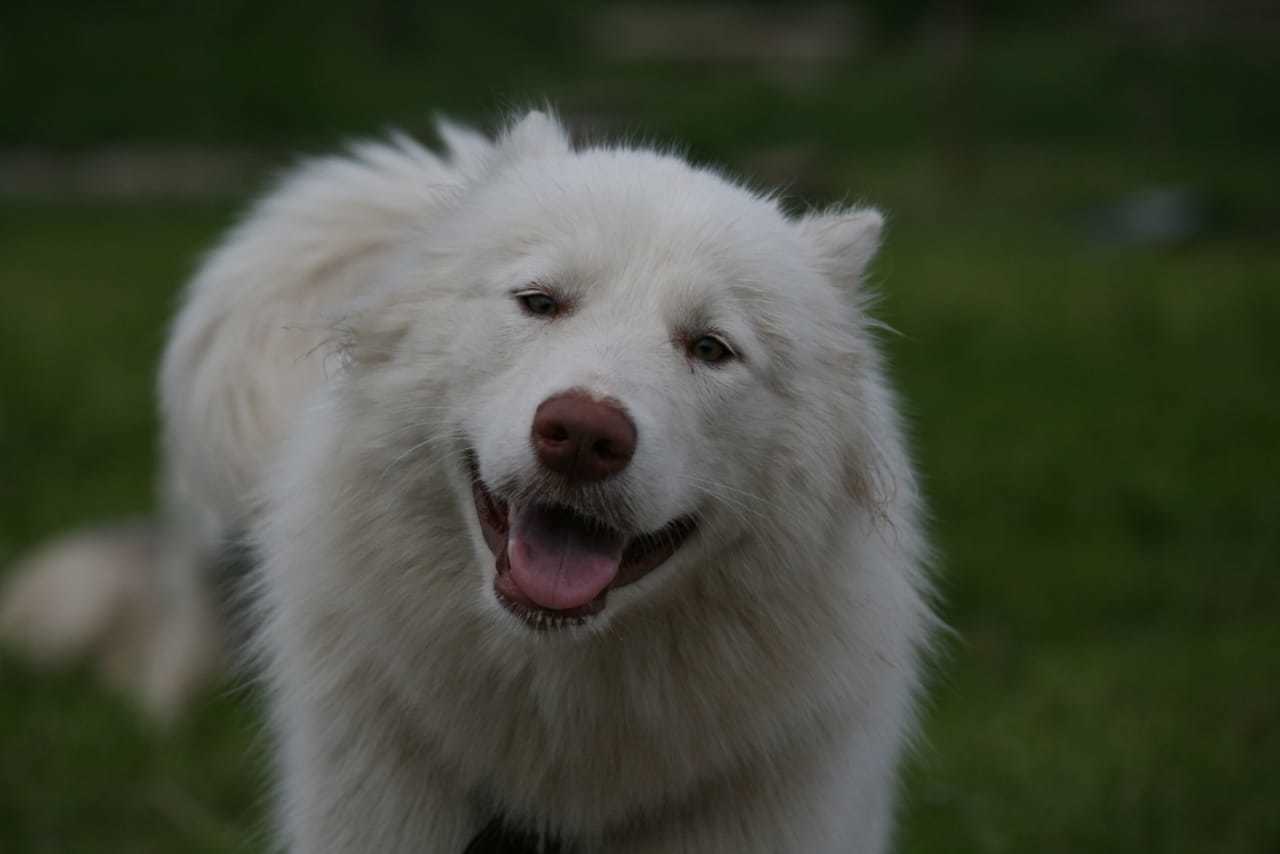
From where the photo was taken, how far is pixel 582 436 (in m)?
2.62

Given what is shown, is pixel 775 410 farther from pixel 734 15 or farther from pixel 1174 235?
pixel 734 15

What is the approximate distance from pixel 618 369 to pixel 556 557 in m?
0.35

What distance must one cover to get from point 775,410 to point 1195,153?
15079 mm

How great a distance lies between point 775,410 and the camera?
3010 millimetres

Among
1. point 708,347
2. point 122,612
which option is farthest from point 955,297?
point 708,347

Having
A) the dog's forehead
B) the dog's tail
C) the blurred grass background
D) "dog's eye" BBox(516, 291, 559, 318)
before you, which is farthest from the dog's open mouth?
the dog's tail

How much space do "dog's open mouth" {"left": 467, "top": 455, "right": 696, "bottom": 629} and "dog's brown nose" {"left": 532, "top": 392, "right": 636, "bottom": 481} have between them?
132 mm

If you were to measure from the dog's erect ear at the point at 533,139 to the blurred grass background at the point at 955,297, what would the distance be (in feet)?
1.43

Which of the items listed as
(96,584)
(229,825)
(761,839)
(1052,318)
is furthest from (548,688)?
(1052,318)

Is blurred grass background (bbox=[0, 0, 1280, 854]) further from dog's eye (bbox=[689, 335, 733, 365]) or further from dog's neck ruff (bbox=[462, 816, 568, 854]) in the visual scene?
dog's eye (bbox=[689, 335, 733, 365])

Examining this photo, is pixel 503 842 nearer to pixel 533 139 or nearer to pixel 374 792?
pixel 374 792

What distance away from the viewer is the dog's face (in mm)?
2709

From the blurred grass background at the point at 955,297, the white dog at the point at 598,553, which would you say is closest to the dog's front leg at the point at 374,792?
the white dog at the point at 598,553

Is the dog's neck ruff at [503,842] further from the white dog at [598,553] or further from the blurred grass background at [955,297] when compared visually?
the blurred grass background at [955,297]
